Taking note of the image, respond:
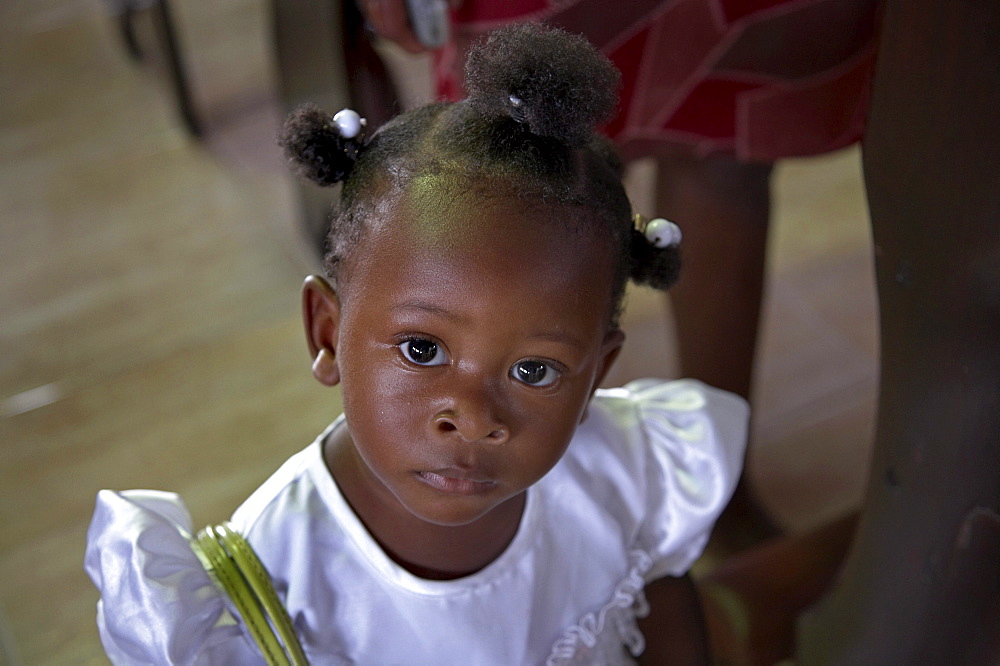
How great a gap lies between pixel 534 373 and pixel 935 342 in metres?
0.27

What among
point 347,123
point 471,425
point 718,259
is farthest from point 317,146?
point 718,259

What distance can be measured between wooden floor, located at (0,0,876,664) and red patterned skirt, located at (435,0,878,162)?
586 millimetres

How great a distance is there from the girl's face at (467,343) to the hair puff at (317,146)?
74mm

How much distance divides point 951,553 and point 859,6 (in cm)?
55

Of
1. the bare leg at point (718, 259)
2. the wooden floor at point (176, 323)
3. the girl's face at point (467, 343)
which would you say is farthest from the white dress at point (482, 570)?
the wooden floor at point (176, 323)

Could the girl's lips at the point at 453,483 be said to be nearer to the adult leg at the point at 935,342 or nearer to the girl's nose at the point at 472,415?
the girl's nose at the point at 472,415

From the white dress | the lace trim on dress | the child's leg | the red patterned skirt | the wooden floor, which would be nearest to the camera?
the white dress

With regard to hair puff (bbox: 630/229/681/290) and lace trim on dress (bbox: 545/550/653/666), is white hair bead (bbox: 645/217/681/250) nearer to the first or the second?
hair puff (bbox: 630/229/681/290)

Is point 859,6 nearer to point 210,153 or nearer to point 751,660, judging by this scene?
point 751,660

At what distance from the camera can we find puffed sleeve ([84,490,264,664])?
721mm

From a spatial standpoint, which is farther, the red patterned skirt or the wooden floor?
the wooden floor

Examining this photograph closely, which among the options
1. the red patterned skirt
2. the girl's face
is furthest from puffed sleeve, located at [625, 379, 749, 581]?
the red patterned skirt

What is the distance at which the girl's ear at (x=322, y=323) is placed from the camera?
774 millimetres

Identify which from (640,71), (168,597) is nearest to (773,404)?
(640,71)
